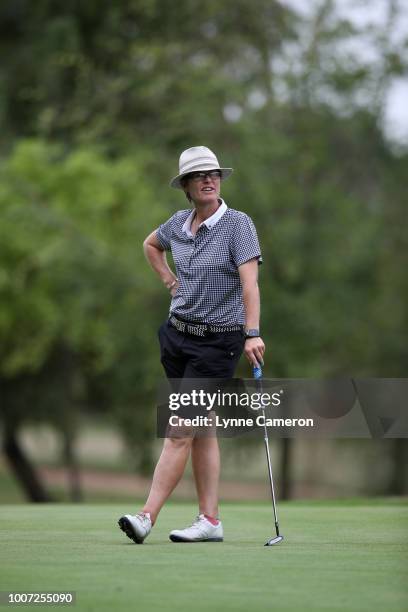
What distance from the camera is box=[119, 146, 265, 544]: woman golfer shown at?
626cm

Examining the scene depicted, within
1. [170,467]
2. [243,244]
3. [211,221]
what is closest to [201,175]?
[211,221]

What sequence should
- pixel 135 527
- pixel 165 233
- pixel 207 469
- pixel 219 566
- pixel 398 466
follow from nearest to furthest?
pixel 219 566 < pixel 135 527 < pixel 207 469 < pixel 165 233 < pixel 398 466

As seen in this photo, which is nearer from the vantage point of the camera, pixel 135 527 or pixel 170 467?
pixel 135 527

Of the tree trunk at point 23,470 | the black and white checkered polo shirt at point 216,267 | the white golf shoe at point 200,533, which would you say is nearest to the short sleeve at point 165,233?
the black and white checkered polo shirt at point 216,267

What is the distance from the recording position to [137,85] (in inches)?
880

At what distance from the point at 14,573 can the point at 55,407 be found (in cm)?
2059

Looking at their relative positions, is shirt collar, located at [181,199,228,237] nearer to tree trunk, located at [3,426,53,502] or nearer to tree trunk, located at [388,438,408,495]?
tree trunk, located at [388,438,408,495]

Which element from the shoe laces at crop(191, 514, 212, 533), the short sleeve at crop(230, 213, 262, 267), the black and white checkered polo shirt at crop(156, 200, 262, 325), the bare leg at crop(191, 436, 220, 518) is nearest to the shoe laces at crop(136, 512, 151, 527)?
the shoe laces at crop(191, 514, 212, 533)

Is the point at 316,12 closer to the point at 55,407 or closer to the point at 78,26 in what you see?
the point at 78,26

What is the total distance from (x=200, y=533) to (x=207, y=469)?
346 millimetres

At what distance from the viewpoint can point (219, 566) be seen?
524 centimetres

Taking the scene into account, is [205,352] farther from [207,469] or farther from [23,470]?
[23,470]

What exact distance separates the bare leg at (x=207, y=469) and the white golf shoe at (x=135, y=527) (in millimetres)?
454

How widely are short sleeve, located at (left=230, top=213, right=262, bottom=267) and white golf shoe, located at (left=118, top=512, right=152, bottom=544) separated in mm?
1316
